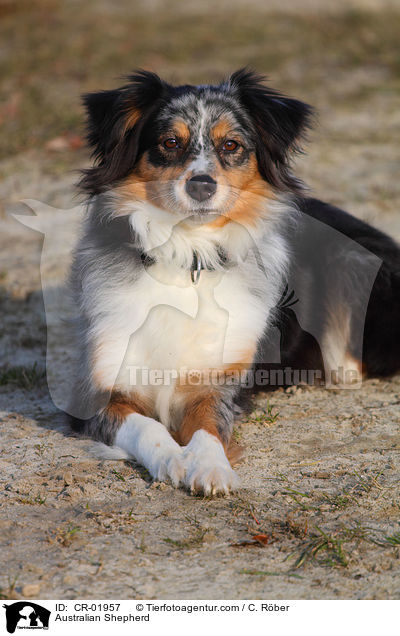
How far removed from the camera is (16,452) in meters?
4.33

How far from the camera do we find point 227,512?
11.9 ft

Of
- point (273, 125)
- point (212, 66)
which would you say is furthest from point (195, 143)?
point (212, 66)

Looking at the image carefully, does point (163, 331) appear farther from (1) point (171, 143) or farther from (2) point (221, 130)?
(2) point (221, 130)

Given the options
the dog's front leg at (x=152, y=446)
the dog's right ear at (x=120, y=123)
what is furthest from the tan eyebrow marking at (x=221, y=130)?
the dog's front leg at (x=152, y=446)

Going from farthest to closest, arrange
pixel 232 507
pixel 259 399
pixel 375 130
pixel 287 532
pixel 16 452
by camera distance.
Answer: pixel 375 130 → pixel 259 399 → pixel 16 452 → pixel 232 507 → pixel 287 532

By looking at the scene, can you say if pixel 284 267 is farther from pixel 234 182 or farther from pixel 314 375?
pixel 314 375

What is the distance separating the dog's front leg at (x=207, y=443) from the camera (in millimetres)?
3799

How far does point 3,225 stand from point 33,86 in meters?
4.91

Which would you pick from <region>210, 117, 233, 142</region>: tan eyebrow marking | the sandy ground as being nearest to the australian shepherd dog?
<region>210, 117, 233, 142</region>: tan eyebrow marking

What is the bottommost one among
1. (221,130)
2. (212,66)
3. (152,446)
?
(152,446)

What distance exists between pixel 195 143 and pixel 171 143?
0.46ft

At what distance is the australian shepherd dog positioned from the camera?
14.6 feet

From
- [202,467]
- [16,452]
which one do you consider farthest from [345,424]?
[16,452]
